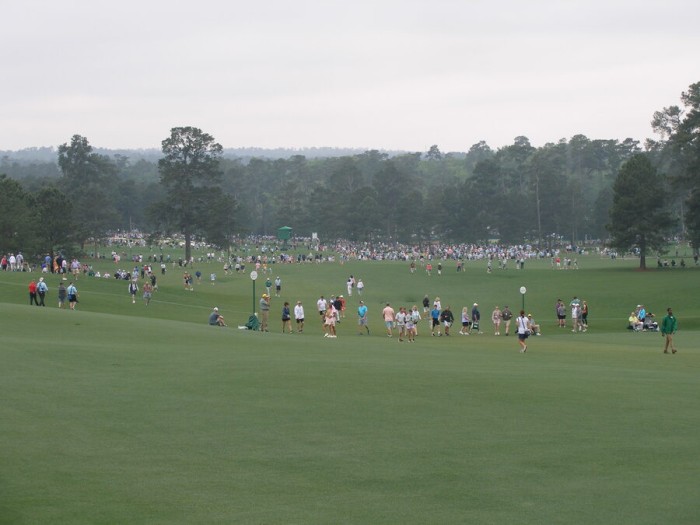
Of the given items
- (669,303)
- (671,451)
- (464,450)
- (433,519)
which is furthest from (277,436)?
(669,303)

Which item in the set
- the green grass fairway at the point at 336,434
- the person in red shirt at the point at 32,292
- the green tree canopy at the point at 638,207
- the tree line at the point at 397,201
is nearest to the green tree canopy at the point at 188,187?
the tree line at the point at 397,201

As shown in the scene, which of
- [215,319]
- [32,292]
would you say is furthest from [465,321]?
[32,292]

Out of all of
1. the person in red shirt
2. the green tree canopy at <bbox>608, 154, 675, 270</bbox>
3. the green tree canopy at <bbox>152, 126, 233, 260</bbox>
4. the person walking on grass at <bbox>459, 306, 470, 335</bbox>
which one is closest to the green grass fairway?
the person walking on grass at <bbox>459, 306, 470, 335</bbox>

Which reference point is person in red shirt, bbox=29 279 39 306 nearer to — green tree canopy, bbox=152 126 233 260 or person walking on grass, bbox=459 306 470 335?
person walking on grass, bbox=459 306 470 335

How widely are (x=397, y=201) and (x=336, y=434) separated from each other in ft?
459

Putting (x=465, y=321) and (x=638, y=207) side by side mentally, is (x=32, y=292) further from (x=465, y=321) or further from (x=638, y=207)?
(x=638, y=207)

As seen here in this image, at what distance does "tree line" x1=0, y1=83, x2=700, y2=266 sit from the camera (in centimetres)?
8531

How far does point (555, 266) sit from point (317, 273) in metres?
27.5

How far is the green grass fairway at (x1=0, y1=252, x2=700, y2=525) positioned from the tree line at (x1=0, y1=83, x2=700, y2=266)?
186 feet

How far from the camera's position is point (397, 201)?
6107 inches

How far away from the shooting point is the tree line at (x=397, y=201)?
3359 inches

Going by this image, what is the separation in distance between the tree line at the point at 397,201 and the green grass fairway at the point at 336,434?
5682cm

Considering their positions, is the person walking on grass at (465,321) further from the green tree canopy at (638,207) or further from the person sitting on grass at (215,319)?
the green tree canopy at (638,207)

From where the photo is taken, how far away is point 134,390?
19.7 metres
